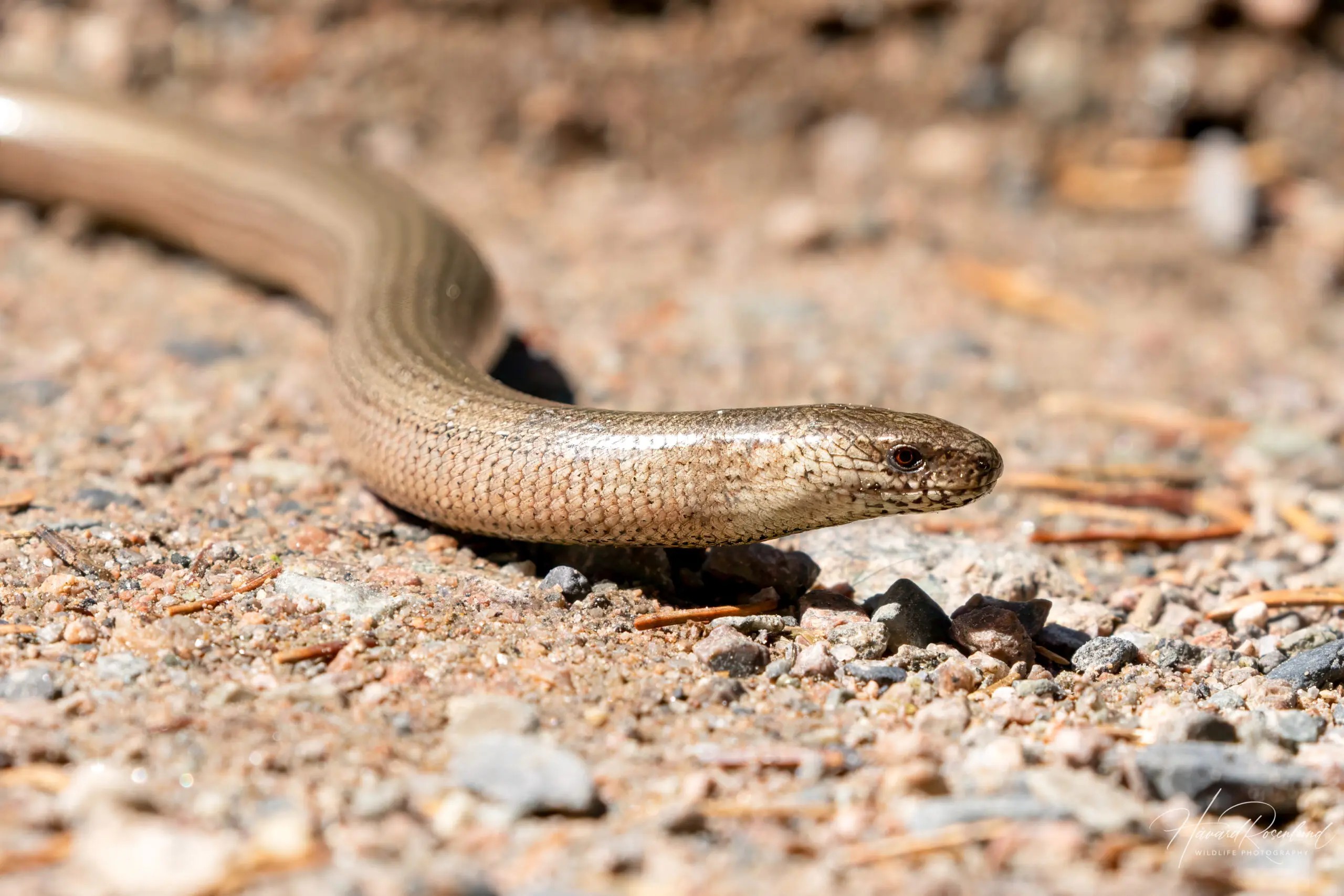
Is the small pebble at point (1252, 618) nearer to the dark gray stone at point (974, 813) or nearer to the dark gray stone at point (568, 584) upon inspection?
the dark gray stone at point (974, 813)

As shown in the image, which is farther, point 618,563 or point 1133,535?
point 1133,535

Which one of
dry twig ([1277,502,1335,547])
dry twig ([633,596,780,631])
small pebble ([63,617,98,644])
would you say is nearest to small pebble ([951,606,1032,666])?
dry twig ([633,596,780,631])

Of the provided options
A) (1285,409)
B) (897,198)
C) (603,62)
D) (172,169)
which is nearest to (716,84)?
(603,62)

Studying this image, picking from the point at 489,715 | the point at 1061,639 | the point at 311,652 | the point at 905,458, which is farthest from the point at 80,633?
the point at 1061,639

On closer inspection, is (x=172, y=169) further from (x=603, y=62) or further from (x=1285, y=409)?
(x=1285, y=409)

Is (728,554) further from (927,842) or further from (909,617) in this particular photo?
(927,842)

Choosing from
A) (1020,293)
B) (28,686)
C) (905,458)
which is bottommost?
(28,686)

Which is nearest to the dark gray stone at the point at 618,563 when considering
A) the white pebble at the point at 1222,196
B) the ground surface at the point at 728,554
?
the ground surface at the point at 728,554
